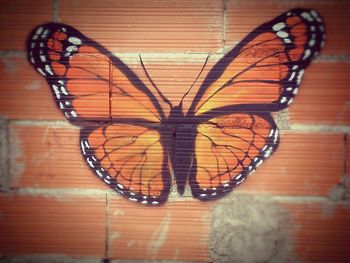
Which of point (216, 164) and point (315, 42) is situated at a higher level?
point (315, 42)

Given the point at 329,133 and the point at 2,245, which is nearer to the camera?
the point at 329,133

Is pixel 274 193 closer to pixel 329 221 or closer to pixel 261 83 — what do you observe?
pixel 329 221

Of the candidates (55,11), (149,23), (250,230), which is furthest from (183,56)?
(250,230)

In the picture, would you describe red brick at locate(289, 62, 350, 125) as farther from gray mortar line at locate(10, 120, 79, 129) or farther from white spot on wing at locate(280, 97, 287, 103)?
gray mortar line at locate(10, 120, 79, 129)

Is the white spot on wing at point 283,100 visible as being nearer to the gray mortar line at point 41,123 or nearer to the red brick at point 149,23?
the red brick at point 149,23

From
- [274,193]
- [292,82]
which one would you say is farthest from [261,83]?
[274,193]

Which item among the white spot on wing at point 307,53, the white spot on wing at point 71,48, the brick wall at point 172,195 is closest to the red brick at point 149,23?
the brick wall at point 172,195
